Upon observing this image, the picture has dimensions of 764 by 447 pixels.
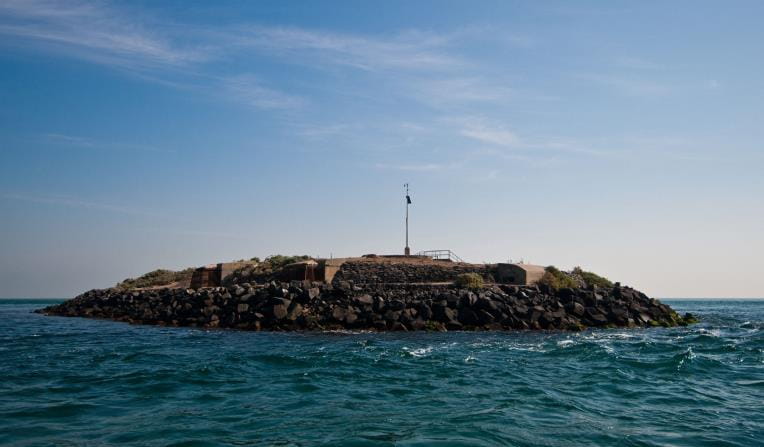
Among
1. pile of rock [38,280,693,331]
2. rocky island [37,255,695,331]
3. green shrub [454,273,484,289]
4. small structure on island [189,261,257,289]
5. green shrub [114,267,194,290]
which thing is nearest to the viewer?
pile of rock [38,280,693,331]

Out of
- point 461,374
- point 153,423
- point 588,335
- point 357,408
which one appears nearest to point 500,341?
point 588,335

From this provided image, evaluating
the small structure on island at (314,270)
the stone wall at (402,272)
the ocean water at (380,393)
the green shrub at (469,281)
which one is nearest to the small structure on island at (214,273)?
the small structure on island at (314,270)

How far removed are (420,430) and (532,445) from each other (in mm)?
1810

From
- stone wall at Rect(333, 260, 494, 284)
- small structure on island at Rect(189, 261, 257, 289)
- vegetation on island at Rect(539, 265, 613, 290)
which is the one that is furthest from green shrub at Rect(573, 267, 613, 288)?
small structure on island at Rect(189, 261, 257, 289)

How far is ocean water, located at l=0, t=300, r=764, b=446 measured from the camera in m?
8.98

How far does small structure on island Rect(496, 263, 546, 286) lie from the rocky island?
7 cm

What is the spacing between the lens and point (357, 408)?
10.7m

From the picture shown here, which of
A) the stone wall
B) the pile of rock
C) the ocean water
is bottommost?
the ocean water

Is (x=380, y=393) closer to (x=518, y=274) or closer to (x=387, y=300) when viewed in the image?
(x=387, y=300)

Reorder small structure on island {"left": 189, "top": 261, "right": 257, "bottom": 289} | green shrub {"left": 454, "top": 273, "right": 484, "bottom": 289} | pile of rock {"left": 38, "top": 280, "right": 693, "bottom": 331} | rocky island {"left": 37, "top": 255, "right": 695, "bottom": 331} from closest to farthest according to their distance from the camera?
pile of rock {"left": 38, "top": 280, "right": 693, "bottom": 331} < rocky island {"left": 37, "top": 255, "right": 695, "bottom": 331} < green shrub {"left": 454, "top": 273, "right": 484, "bottom": 289} < small structure on island {"left": 189, "top": 261, "right": 257, "bottom": 289}

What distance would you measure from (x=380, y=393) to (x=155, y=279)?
48484 millimetres

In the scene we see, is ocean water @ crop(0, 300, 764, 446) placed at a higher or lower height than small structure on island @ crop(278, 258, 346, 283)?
lower

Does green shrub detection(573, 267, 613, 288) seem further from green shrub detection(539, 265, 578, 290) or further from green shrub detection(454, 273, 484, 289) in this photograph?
green shrub detection(454, 273, 484, 289)

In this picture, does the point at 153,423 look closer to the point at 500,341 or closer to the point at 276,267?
the point at 500,341
